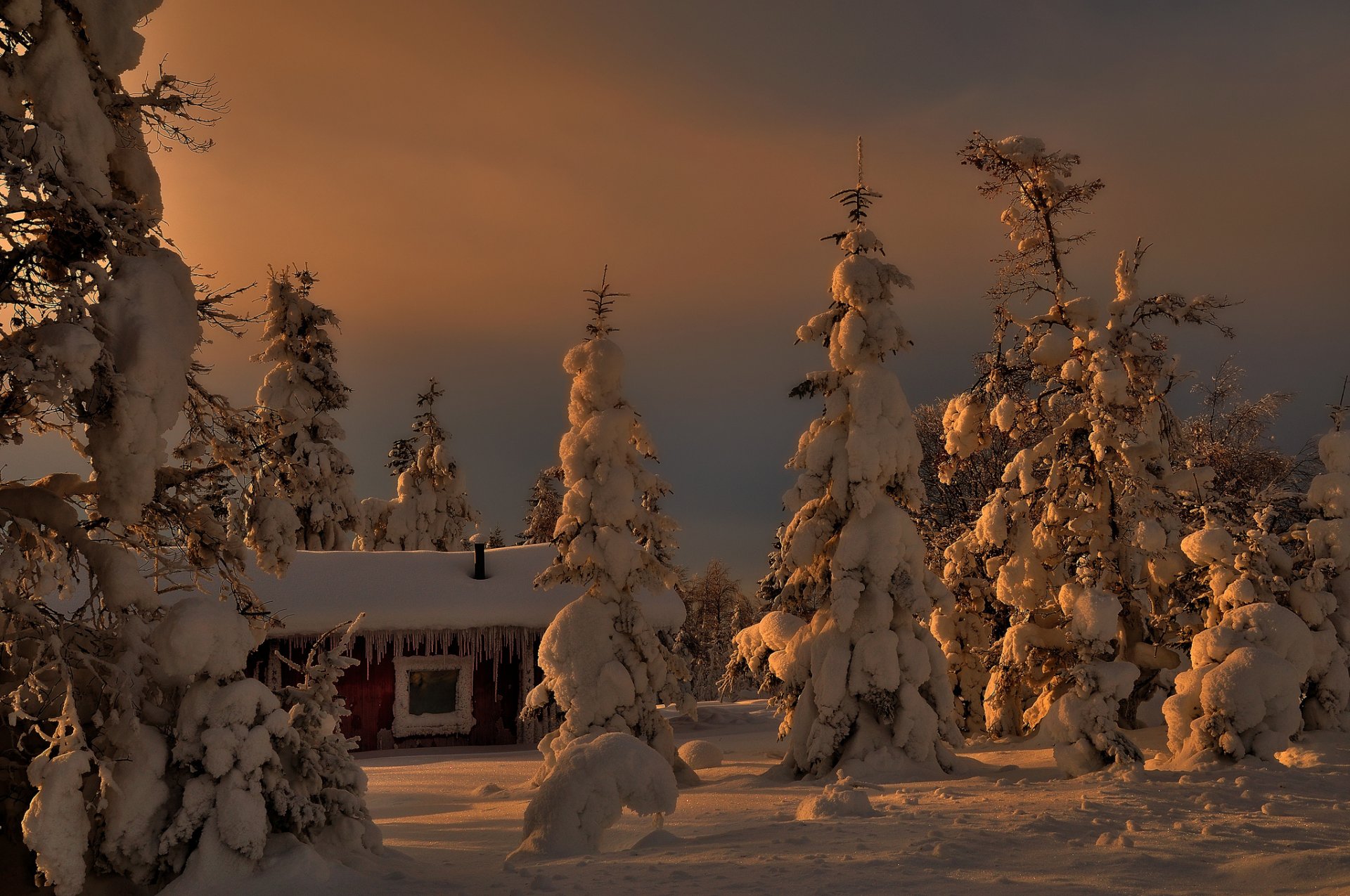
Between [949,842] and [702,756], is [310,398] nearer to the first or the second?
[702,756]

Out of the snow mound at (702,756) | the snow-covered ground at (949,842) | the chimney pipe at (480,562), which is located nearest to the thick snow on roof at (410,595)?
the chimney pipe at (480,562)

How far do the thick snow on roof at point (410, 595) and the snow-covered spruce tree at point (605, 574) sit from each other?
736 centimetres

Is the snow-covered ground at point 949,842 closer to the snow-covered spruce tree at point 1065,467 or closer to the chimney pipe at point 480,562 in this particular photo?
the snow-covered spruce tree at point 1065,467

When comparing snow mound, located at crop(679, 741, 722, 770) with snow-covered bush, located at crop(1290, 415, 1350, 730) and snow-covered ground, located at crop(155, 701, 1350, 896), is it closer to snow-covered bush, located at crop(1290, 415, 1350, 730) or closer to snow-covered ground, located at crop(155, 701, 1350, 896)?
snow-covered ground, located at crop(155, 701, 1350, 896)

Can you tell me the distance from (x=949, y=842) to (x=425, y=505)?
104ft

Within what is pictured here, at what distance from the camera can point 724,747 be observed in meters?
21.6

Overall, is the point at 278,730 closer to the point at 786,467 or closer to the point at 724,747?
the point at 786,467

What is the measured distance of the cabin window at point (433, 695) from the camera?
24.5 metres

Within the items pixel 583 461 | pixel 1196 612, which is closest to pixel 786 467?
pixel 583 461

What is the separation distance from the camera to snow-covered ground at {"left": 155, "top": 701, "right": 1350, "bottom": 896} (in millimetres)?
8406

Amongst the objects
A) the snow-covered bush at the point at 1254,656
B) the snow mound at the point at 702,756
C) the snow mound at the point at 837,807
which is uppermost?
the snow-covered bush at the point at 1254,656

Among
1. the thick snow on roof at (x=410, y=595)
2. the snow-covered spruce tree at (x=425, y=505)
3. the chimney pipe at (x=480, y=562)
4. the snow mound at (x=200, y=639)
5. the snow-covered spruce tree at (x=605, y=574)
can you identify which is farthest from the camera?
the snow-covered spruce tree at (x=425, y=505)

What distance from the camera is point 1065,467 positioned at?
678 inches

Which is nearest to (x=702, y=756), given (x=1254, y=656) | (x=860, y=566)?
(x=860, y=566)
